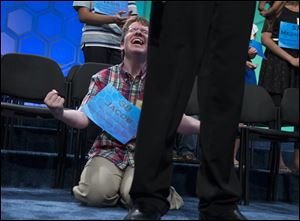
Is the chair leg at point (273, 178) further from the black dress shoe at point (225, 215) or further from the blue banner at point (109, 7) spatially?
the black dress shoe at point (225, 215)

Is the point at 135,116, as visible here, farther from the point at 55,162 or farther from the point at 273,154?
the point at 273,154

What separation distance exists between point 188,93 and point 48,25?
12.2ft

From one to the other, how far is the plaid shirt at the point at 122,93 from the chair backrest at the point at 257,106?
1014 millimetres

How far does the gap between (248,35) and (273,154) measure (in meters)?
1.67

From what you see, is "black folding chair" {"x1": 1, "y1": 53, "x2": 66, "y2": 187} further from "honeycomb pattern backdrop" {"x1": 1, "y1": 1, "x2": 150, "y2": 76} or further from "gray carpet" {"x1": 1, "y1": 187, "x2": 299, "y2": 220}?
"honeycomb pattern backdrop" {"x1": 1, "y1": 1, "x2": 150, "y2": 76}

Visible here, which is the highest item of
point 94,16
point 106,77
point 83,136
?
point 94,16

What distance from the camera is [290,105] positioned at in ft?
9.12

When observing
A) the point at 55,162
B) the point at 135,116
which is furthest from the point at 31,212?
the point at 55,162

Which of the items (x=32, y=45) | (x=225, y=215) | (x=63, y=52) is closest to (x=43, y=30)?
(x=32, y=45)

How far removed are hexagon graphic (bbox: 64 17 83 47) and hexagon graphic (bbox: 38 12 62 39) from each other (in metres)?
0.11

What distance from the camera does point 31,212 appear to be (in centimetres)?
147

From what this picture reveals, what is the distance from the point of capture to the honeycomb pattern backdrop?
4.63 metres

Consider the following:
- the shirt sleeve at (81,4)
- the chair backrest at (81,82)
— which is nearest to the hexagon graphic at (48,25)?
the shirt sleeve at (81,4)

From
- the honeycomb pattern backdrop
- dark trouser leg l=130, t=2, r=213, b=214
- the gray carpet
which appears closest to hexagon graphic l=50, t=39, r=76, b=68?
the honeycomb pattern backdrop
